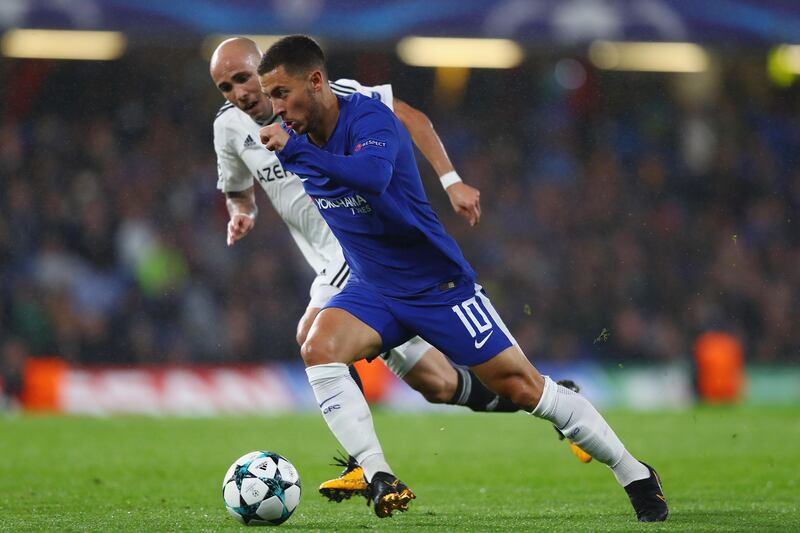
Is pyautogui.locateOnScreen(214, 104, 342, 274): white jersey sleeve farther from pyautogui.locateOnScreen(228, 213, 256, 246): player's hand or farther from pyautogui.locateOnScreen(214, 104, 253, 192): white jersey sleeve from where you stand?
pyautogui.locateOnScreen(228, 213, 256, 246): player's hand

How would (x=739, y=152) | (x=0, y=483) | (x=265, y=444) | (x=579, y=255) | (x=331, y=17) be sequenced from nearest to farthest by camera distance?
(x=0, y=483) → (x=265, y=444) → (x=331, y=17) → (x=579, y=255) → (x=739, y=152)

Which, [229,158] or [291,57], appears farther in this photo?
[229,158]

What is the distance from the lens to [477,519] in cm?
539

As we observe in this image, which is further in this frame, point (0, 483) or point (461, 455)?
point (461, 455)

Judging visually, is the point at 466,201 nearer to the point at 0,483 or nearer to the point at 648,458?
the point at 0,483

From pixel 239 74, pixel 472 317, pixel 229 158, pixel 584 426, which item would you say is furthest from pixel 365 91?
pixel 584 426

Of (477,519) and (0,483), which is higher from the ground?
(477,519)

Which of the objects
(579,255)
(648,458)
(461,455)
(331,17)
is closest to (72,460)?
(461,455)

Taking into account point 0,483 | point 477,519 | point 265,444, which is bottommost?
point 265,444

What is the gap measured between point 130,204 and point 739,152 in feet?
31.1

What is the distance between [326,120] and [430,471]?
11.9ft

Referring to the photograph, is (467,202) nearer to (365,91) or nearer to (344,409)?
(365,91)

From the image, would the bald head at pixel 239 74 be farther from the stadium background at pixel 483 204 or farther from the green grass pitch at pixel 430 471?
the stadium background at pixel 483 204

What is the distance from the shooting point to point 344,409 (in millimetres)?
5055
